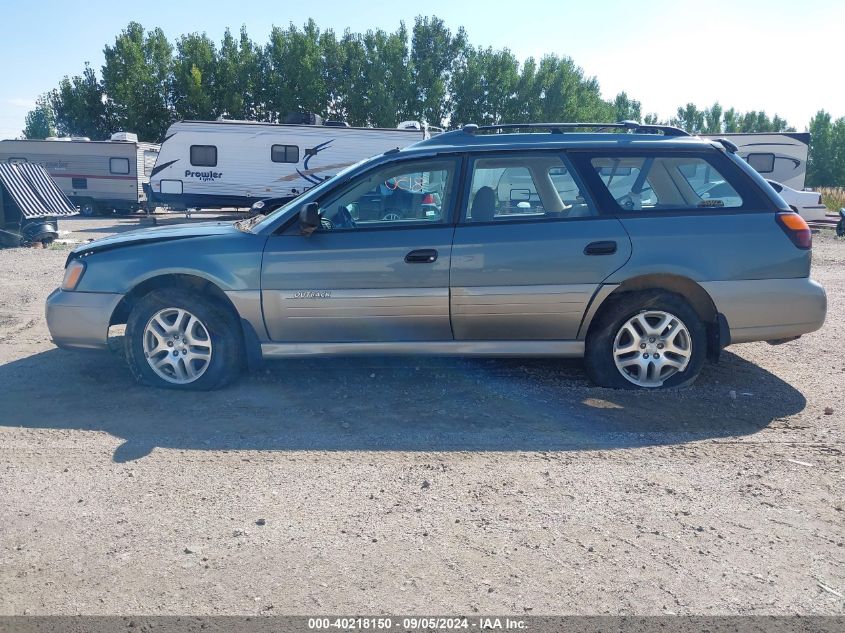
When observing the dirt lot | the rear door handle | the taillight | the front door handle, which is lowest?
the dirt lot

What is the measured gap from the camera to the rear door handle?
5.42 m

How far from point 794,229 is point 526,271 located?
189 centimetres

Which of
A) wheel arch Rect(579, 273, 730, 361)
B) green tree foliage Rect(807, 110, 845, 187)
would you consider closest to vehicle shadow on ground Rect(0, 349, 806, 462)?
wheel arch Rect(579, 273, 730, 361)

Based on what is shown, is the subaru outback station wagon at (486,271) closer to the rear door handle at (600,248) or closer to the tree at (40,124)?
the rear door handle at (600,248)

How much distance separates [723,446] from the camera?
→ 464 cm

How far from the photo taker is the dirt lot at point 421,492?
313 centimetres

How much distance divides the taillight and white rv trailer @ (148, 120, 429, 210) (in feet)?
62.7

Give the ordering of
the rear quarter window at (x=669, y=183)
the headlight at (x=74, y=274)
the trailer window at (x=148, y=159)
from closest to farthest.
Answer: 1. the rear quarter window at (x=669, y=183)
2. the headlight at (x=74, y=274)
3. the trailer window at (x=148, y=159)

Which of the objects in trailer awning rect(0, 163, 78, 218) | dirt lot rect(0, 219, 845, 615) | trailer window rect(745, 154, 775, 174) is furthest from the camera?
trailer window rect(745, 154, 775, 174)

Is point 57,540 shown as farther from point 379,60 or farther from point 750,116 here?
point 750,116

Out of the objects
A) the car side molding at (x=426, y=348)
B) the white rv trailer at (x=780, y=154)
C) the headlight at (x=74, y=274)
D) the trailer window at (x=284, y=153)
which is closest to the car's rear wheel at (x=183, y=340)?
the car side molding at (x=426, y=348)

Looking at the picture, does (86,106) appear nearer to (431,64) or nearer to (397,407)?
(431,64)

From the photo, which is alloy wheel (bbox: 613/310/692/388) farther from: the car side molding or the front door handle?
the front door handle

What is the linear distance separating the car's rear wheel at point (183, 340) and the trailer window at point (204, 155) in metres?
19.5
